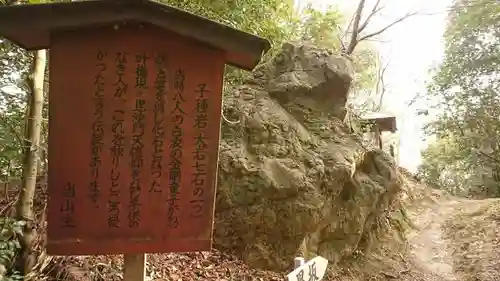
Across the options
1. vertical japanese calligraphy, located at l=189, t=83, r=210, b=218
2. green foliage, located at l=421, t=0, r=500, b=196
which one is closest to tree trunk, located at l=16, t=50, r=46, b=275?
vertical japanese calligraphy, located at l=189, t=83, r=210, b=218

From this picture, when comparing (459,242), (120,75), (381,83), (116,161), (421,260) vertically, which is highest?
(381,83)

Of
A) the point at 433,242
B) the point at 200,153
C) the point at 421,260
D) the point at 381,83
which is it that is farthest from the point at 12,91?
the point at 381,83

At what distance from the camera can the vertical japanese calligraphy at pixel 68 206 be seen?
281 centimetres

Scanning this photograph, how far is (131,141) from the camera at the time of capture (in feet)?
9.40

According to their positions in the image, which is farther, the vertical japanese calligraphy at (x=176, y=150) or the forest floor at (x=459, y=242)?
the forest floor at (x=459, y=242)

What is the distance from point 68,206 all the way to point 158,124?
0.84 meters

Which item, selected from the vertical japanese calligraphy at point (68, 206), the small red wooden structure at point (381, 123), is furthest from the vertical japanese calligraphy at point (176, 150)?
the small red wooden structure at point (381, 123)

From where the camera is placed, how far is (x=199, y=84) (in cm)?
295

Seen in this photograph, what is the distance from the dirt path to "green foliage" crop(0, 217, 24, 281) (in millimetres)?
7152

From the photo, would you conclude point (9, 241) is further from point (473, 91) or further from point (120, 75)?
Answer: point (473, 91)

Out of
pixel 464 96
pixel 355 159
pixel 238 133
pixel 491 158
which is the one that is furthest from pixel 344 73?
pixel 491 158

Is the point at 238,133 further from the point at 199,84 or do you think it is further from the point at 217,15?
the point at 199,84

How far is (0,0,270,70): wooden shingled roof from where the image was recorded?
2.71 meters

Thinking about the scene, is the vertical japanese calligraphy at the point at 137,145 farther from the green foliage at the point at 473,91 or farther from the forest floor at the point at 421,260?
the green foliage at the point at 473,91
